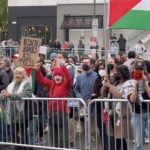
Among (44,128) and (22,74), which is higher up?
(22,74)

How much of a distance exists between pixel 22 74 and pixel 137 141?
259cm

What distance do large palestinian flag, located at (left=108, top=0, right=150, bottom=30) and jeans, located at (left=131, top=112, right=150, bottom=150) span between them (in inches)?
62.3

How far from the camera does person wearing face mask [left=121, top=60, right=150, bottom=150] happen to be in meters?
6.77

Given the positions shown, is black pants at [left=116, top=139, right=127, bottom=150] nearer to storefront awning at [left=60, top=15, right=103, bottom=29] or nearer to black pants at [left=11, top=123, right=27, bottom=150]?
black pants at [left=11, top=123, right=27, bottom=150]

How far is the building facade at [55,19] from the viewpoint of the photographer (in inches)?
1569

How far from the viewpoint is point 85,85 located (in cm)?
901

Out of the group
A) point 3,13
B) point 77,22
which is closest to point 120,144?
point 77,22

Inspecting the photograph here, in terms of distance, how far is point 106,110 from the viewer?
7523 mm

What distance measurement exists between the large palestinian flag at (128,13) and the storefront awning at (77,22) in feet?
103

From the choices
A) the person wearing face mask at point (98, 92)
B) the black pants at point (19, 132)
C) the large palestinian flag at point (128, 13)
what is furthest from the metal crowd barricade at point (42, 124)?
the large palestinian flag at point (128, 13)

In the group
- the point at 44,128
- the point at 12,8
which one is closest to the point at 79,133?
the point at 44,128

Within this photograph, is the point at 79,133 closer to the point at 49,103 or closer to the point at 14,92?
the point at 49,103

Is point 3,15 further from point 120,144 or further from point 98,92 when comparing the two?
point 120,144

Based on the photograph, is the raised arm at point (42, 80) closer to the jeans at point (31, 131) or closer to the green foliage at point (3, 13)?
the jeans at point (31, 131)
